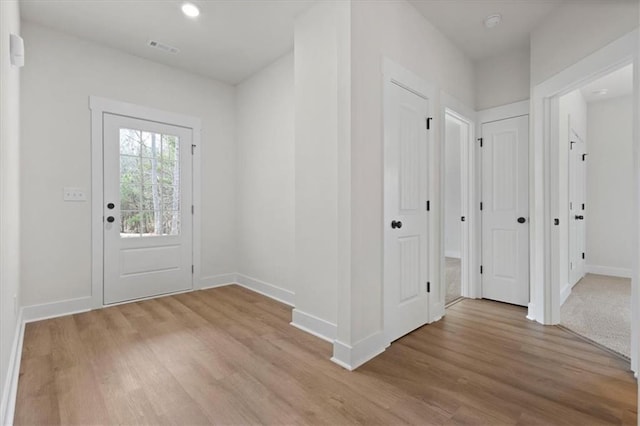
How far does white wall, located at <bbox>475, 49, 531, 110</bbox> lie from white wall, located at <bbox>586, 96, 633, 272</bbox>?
2.75 metres

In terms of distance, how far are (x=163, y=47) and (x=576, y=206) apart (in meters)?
5.69

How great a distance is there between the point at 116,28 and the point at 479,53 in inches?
154

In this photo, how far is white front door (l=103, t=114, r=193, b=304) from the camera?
11.0ft

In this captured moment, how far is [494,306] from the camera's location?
11.1 feet

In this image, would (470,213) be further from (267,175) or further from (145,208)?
(145,208)

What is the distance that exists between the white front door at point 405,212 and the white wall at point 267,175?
130cm

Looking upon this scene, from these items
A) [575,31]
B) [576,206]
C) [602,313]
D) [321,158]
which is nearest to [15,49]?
[321,158]

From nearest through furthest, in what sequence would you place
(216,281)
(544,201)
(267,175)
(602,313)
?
(544,201)
(602,313)
(267,175)
(216,281)

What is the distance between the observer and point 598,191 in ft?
16.3

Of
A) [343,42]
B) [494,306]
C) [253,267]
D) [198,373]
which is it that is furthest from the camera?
[253,267]

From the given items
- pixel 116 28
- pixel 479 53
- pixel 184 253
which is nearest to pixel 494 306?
pixel 479 53

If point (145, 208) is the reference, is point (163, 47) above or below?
above

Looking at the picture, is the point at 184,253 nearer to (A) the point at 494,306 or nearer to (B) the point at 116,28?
(B) the point at 116,28

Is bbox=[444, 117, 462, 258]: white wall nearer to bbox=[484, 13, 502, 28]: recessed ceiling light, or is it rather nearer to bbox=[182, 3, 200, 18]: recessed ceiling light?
bbox=[484, 13, 502, 28]: recessed ceiling light
